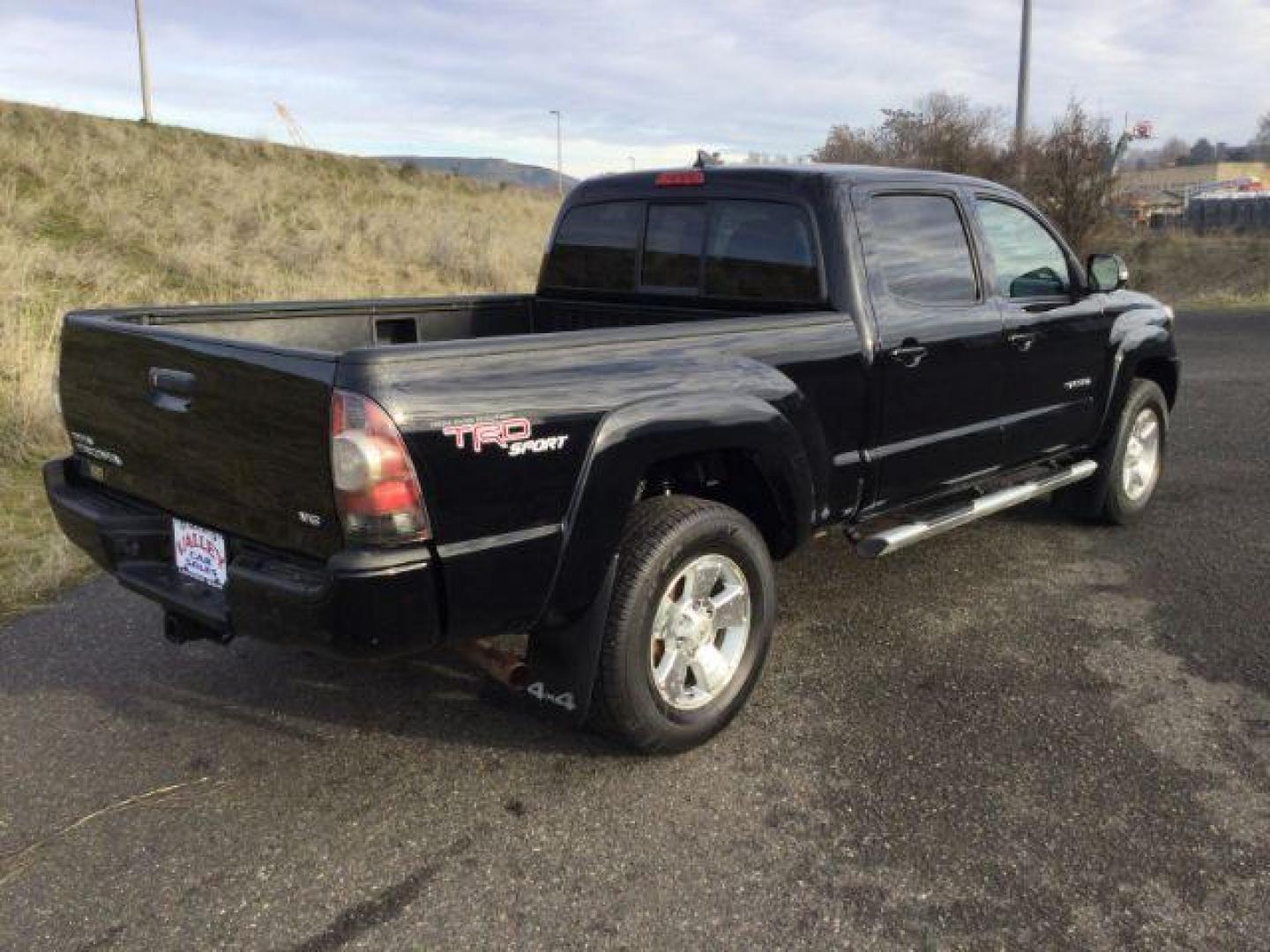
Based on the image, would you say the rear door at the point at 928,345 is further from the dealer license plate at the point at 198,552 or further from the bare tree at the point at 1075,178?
the bare tree at the point at 1075,178

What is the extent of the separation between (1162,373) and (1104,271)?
1.13 metres

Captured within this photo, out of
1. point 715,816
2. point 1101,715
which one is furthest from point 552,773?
point 1101,715

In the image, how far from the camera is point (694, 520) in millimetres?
3139

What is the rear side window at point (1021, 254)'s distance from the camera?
15.4ft

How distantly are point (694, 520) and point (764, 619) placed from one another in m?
0.55

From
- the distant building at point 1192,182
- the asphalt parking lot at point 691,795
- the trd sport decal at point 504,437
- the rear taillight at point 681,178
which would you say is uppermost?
the distant building at point 1192,182

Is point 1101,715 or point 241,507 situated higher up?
point 241,507

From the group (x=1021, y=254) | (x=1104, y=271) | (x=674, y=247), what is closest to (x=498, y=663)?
(x=674, y=247)

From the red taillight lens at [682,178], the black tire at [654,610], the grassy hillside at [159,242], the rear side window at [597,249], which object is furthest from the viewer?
the grassy hillside at [159,242]

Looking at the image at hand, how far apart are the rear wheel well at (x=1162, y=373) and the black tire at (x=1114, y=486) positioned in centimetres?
10

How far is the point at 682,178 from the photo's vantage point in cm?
424

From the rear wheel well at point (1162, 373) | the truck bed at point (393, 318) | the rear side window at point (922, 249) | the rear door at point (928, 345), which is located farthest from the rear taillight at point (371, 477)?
the rear wheel well at point (1162, 373)

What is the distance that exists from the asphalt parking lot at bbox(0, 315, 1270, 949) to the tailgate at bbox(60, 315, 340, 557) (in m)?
0.87

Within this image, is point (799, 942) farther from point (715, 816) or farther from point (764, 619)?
point (764, 619)
